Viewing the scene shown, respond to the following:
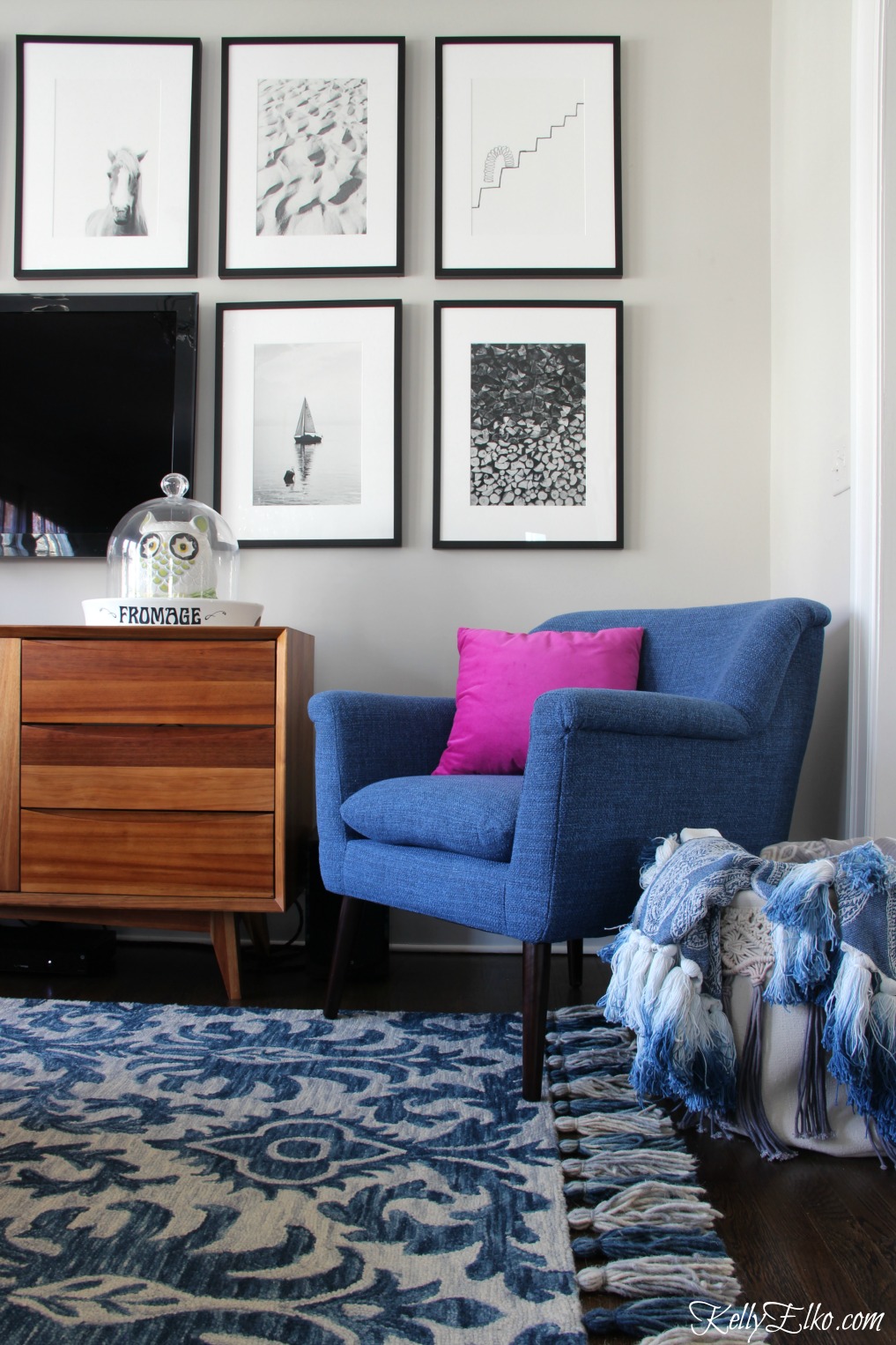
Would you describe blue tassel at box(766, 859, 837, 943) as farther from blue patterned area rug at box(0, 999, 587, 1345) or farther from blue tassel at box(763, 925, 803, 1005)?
blue patterned area rug at box(0, 999, 587, 1345)

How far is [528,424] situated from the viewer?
2.66 m

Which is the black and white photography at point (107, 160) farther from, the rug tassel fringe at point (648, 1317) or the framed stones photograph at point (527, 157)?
the rug tassel fringe at point (648, 1317)

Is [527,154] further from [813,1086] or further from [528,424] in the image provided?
[813,1086]

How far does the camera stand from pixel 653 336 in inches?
105

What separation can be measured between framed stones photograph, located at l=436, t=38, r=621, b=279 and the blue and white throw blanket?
6.36ft

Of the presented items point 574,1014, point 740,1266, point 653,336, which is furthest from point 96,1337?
point 653,336

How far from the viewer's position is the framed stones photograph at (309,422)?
2666 millimetres

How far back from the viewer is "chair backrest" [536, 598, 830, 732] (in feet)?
5.78

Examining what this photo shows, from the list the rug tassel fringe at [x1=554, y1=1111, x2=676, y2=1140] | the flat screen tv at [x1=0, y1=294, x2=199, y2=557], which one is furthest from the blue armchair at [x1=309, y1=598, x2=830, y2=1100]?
the flat screen tv at [x1=0, y1=294, x2=199, y2=557]

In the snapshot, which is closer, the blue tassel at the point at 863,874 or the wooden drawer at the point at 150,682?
the blue tassel at the point at 863,874

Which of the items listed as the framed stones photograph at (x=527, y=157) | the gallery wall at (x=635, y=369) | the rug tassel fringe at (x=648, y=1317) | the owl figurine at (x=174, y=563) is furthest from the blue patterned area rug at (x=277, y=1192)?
the framed stones photograph at (x=527, y=157)

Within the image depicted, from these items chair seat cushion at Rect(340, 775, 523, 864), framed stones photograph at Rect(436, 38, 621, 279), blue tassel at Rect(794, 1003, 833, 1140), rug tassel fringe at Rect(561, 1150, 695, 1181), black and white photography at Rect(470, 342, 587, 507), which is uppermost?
framed stones photograph at Rect(436, 38, 621, 279)

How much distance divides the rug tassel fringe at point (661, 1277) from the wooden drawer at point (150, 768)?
127cm

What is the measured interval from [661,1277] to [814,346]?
202 cm
